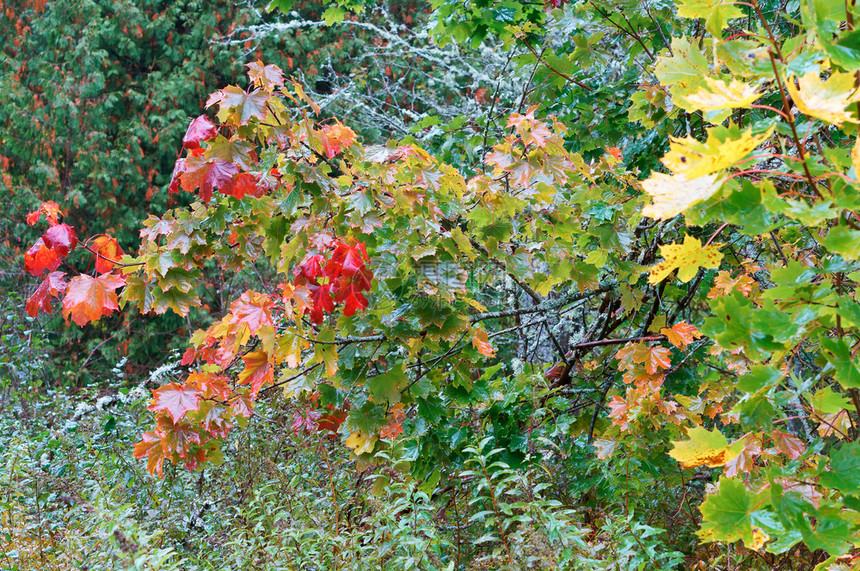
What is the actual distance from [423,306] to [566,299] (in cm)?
86

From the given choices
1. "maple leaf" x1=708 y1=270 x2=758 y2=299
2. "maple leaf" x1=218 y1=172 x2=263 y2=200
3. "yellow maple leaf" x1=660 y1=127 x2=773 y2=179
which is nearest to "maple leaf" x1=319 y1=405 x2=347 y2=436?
"maple leaf" x1=218 y1=172 x2=263 y2=200

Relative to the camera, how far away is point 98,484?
250 cm

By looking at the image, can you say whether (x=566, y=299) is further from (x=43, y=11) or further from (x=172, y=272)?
(x=43, y=11)

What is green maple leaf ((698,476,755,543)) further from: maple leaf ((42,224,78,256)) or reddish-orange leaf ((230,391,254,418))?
maple leaf ((42,224,78,256))

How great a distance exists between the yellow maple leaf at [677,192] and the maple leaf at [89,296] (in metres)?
1.52

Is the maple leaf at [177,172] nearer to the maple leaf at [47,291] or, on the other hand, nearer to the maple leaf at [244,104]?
the maple leaf at [244,104]

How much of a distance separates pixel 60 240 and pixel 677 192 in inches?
64.2

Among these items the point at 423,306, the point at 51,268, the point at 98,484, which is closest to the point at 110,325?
the point at 98,484

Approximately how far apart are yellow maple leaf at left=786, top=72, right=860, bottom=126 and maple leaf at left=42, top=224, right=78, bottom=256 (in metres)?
Result: 1.72

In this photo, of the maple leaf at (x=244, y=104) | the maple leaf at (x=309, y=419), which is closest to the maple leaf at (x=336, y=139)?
the maple leaf at (x=244, y=104)

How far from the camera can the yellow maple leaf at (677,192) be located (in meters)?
0.70

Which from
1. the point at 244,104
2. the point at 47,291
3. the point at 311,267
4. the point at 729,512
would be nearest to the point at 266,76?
the point at 244,104

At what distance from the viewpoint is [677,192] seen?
723 millimetres

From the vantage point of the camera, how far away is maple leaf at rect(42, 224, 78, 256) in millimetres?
1731
